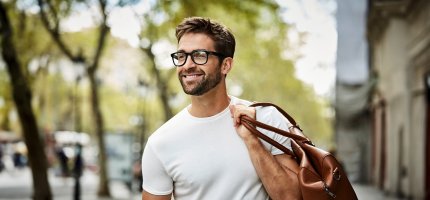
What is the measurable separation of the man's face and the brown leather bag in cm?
27

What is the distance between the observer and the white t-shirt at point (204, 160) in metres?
3.00

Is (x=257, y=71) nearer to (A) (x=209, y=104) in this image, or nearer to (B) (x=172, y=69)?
(B) (x=172, y=69)

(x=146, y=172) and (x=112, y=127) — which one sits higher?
(x=146, y=172)

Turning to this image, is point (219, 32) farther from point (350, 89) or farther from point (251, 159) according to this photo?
point (350, 89)

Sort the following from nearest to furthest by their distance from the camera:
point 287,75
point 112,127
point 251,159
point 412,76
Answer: point 251,159, point 412,76, point 287,75, point 112,127

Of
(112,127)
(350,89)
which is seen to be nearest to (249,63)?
(350,89)

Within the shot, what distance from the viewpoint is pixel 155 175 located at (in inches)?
122

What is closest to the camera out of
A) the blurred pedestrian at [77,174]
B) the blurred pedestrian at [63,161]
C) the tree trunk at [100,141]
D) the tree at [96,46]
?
the tree at [96,46]

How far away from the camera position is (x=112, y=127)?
68.9 metres

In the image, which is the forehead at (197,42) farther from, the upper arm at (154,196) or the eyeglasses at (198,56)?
the upper arm at (154,196)

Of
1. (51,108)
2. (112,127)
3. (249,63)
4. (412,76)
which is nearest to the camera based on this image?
(412,76)

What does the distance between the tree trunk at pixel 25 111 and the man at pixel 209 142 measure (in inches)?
417

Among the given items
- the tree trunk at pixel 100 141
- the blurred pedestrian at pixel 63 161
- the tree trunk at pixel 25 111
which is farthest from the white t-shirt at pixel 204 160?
the blurred pedestrian at pixel 63 161

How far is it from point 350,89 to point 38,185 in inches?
552
